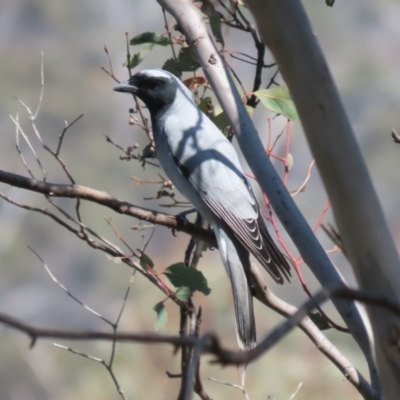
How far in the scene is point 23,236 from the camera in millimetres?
4504

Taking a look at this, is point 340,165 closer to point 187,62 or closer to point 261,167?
point 261,167

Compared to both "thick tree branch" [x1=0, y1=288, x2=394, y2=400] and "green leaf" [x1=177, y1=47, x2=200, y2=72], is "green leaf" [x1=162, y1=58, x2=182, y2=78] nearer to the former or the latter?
"green leaf" [x1=177, y1=47, x2=200, y2=72]

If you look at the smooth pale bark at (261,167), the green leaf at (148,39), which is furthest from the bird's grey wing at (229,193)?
the smooth pale bark at (261,167)

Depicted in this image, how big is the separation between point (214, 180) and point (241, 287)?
0.50 meters

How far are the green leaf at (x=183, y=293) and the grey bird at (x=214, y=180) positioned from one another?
0.28 m

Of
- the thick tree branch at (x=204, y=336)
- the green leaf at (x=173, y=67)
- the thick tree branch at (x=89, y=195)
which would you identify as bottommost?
the thick tree branch at (x=204, y=336)

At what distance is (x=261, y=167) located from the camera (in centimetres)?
127

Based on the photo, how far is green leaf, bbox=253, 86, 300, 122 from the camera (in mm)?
1756

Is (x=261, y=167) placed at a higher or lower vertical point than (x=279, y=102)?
lower

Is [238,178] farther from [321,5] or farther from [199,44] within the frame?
[321,5]

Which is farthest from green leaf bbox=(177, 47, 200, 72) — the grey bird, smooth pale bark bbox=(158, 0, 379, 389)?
smooth pale bark bbox=(158, 0, 379, 389)

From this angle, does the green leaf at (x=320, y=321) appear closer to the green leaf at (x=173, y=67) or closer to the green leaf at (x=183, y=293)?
the green leaf at (x=183, y=293)

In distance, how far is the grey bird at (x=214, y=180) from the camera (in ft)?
6.64

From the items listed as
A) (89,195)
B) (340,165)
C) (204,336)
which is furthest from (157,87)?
(204,336)
